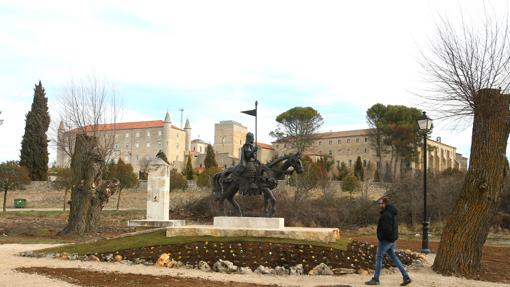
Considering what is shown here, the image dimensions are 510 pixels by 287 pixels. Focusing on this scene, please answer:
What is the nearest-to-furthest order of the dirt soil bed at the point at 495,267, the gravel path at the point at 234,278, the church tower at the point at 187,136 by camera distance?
the gravel path at the point at 234,278 → the dirt soil bed at the point at 495,267 → the church tower at the point at 187,136

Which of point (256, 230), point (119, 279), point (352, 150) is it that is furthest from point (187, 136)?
point (119, 279)

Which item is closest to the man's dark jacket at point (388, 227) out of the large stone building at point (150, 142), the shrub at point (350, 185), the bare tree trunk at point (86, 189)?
the bare tree trunk at point (86, 189)

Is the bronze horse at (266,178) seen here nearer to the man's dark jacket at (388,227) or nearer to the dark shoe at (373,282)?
the man's dark jacket at (388,227)

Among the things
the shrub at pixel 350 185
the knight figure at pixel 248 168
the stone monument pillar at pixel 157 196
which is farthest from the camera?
the shrub at pixel 350 185

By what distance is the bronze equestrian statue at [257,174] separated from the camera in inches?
596

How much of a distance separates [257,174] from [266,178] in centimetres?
30

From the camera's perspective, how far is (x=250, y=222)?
14.9m

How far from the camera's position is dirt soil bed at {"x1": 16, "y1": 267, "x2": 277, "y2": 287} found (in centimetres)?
945

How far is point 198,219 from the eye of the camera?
110 feet

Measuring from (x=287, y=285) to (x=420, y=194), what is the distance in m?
26.0

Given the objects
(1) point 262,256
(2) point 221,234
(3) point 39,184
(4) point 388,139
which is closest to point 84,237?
(2) point 221,234

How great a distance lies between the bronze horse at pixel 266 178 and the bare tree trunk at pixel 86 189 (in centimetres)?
860

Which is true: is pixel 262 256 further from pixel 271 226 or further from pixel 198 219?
pixel 198 219

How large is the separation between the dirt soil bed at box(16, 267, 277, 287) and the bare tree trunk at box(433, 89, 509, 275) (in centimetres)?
503
